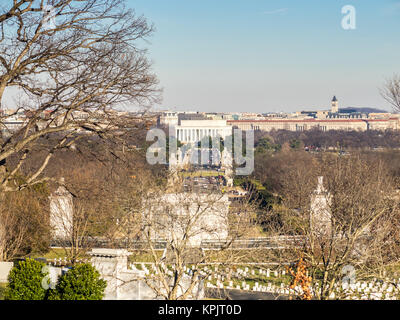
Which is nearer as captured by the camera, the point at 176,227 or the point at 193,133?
the point at 176,227

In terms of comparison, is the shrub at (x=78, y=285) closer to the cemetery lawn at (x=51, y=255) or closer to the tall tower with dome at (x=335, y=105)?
the cemetery lawn at (x=51, y=255)

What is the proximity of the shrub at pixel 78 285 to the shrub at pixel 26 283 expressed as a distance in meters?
0.29

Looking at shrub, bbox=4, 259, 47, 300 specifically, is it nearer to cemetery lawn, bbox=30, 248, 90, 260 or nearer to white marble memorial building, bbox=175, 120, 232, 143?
cemetery lawn, bbox=30, 248, 90, 260

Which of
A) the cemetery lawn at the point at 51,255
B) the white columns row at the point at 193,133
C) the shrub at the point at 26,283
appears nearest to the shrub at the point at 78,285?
the shrub at the point at 26,283

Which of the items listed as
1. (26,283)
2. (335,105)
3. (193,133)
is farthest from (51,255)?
(335,105)

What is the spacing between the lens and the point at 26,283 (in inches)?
291

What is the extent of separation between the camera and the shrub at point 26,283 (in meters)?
7.35

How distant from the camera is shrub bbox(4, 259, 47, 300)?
7348 mm

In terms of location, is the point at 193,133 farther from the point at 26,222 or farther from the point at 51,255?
the point at 26,222

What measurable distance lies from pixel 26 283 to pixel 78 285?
0.80 metres
